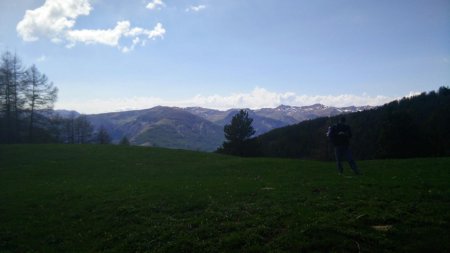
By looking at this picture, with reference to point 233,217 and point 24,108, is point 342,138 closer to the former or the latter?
point 233,217

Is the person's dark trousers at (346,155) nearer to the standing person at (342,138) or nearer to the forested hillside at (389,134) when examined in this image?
the standing person at (342,138)

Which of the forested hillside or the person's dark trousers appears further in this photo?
the forested hillside

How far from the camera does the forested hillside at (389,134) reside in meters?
54.1

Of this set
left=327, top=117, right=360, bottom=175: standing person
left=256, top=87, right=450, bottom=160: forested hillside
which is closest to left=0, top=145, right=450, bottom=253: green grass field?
left=327, top=117, right=360, bottom=175: standing person

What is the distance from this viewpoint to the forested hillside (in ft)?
177

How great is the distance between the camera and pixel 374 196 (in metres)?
14.6

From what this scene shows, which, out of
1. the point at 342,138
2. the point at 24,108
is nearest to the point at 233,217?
the point at 342,138

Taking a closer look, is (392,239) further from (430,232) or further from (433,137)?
(433,137)

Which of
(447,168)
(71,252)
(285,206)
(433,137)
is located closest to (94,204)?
(71,252)

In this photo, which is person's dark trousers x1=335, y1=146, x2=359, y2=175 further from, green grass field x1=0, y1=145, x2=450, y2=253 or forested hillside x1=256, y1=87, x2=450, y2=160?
forested hillside x1=256, y1=87, x2=450, y2=160

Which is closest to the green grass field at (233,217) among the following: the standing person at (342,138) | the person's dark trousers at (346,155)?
the person's dark trousers at (346,155)

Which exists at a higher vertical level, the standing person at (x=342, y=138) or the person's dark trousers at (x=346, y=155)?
the standing person at (x=342, y=138)

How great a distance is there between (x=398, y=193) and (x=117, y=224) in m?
12.9

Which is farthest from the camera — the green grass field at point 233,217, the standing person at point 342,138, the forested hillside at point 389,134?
the forested hillside at point 389,134
